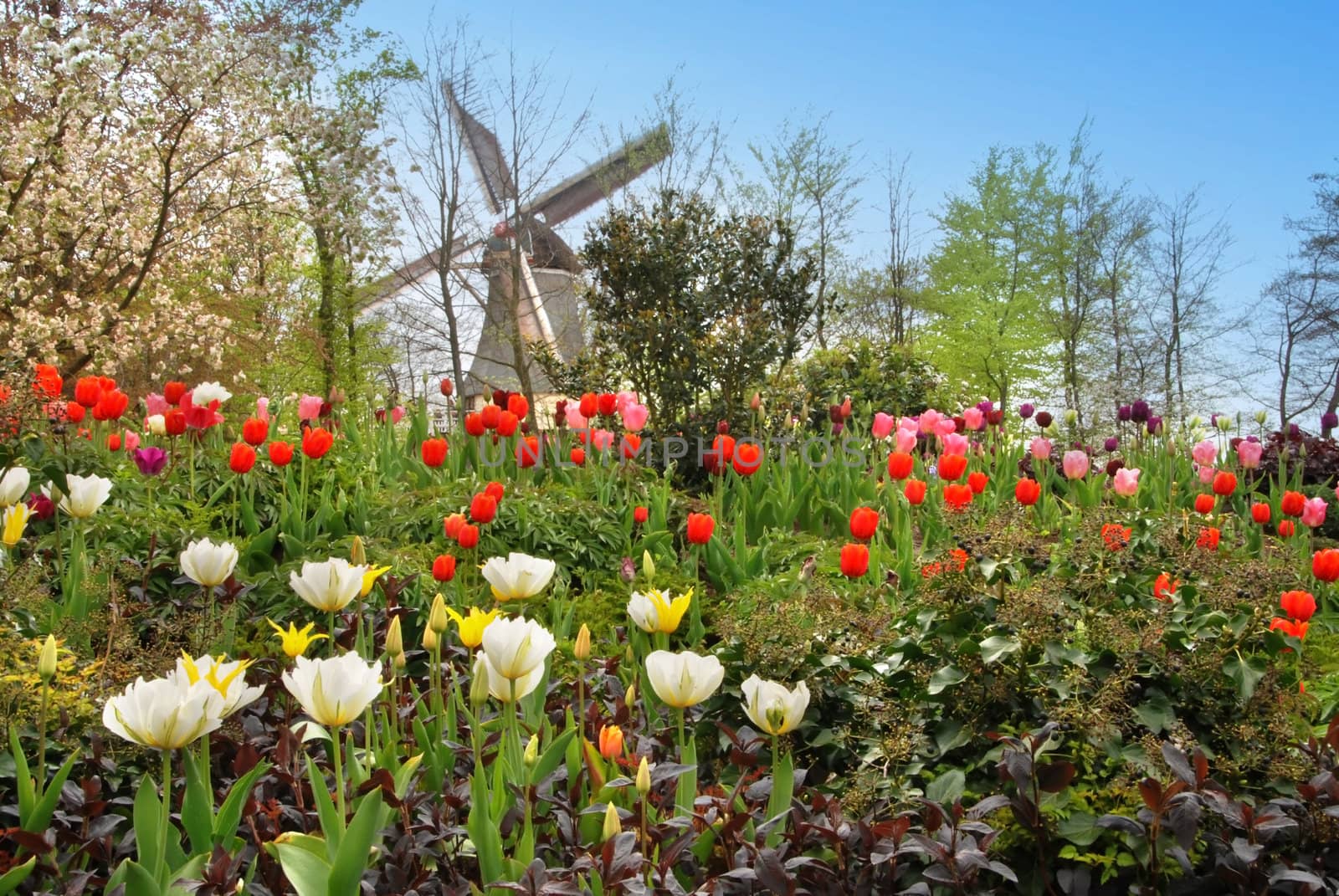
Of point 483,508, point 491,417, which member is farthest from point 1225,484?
point 483,508

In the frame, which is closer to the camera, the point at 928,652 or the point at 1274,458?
the point at 928,652

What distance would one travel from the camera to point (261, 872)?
202 cm

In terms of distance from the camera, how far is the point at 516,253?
50.8 feet

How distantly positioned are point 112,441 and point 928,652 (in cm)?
455

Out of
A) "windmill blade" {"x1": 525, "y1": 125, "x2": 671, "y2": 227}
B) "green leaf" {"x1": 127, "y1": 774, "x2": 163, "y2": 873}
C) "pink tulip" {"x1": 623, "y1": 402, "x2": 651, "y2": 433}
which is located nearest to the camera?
"green leaf" {"x1": 127, "y1": 774, "x2": 163, "y2": 873}

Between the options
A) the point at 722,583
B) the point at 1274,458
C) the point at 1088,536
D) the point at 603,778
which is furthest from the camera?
the point at 1274,458

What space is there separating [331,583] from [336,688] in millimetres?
539

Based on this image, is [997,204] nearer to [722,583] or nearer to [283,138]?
[283,138]

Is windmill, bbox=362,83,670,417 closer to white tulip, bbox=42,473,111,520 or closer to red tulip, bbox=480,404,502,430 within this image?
red tulip, bbox=480,404,502,430

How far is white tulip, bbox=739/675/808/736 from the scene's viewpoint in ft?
6.24

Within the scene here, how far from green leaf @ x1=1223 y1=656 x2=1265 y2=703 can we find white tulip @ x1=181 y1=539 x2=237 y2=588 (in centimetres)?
236

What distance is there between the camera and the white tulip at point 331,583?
7.07 ft

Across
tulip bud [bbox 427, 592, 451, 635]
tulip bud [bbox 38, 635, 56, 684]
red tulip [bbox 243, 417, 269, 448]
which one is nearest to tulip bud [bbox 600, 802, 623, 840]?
tulip bud [bbox 427, 592, 451, 635]

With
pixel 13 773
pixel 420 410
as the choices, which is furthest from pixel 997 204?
pixel 13 773
